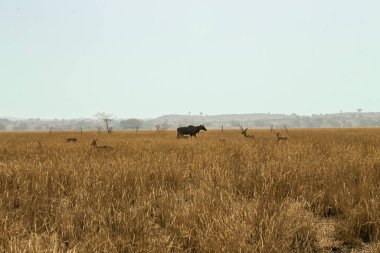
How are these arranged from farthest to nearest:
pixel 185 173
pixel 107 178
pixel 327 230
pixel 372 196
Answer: pixel 185 173, pixel 107 178, pixel 372 196, pixel 327 230

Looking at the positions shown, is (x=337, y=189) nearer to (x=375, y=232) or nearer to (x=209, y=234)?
(x=375, y=232)

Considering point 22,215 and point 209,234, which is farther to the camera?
point 22,215

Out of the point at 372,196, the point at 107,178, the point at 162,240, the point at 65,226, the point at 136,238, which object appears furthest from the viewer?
the point at 107,178

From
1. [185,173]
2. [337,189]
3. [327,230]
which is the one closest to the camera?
[327,230]

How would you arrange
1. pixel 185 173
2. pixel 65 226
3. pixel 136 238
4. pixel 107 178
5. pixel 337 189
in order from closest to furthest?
pixel 136 238 → pixel 65 226 → pixel 337 189 → pixel 107 178 → pixel 185 173

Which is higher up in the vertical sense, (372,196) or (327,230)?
(372,196)

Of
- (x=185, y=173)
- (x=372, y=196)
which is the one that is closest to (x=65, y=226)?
(x=185, y=173)

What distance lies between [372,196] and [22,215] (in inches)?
177

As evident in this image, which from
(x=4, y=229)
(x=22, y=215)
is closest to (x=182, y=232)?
(x=4, y=229)

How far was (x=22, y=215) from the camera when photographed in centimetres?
387

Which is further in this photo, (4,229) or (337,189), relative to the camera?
(337,189)

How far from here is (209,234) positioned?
3.10 meters

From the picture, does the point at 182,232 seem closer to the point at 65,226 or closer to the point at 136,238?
the point at 136,238

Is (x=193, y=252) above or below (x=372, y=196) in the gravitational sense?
below
